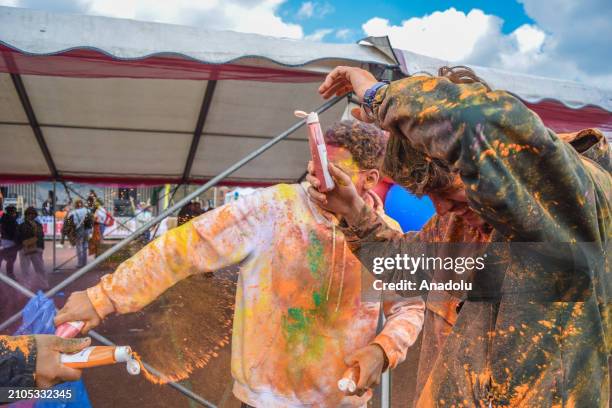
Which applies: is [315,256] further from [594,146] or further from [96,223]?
[96,223]

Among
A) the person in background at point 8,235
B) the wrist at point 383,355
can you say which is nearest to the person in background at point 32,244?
the person in background at point 8,235

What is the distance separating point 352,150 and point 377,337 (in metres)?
0.71

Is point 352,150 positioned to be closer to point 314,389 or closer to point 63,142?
point 314,389

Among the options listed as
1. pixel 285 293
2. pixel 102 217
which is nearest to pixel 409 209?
pixel 285 293

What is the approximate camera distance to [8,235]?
743 cm

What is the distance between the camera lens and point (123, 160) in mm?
5375

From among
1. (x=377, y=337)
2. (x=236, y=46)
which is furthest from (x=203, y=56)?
(x=377, y=337)

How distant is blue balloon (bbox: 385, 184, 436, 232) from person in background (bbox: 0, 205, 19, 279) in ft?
21.5

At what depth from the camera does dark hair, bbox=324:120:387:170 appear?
6.09 ft

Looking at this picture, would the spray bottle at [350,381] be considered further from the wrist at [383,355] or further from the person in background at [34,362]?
the person in background at [34,362]

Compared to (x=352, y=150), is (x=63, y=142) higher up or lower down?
higher up

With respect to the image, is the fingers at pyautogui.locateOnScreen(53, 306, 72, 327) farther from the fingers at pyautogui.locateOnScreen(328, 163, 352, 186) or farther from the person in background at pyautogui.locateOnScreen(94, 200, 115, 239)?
the person in background at pyautogui.locateOnScreen(94, 200, 115, 239)

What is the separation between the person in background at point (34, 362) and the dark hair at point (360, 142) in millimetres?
1142

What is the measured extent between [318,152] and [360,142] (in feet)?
2.37
